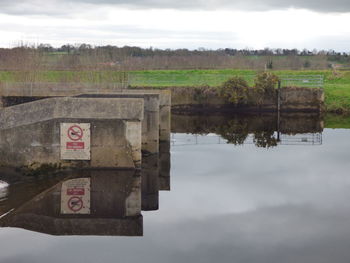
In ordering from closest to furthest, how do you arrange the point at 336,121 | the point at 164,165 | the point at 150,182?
the point at 150,182
the point at 164,165
the point at 336,121

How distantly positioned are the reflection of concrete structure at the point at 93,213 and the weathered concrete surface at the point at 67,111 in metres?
A: 2.02

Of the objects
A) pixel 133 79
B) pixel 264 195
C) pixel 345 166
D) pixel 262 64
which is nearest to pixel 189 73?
pixel 133 79

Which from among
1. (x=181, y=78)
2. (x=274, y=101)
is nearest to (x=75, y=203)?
(x=274, y=101)

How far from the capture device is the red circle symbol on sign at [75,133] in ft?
61.0

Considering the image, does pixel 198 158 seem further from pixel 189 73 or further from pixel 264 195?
pixel 189 73

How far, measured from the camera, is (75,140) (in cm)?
1861

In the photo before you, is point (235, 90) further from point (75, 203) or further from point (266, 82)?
point (75, 203)

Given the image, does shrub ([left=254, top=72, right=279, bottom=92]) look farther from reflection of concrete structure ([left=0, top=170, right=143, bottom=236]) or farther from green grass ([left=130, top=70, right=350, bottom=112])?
reflection of concrete structure ([left=0, top=170, right=143, bottom=236])

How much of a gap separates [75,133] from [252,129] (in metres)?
15.8

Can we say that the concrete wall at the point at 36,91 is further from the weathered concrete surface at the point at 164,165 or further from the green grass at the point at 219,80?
the green grass at the point at 219,80

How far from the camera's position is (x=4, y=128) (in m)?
18.5

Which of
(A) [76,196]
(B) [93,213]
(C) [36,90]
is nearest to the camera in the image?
(B) [93,213]

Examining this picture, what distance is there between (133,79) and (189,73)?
8.45m

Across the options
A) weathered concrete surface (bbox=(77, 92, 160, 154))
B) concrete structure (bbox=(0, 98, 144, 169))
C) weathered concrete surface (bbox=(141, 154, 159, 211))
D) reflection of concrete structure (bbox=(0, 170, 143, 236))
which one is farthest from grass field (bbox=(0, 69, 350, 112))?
reflection of concrete structure (bbox=(0, 170, 143, 236))
